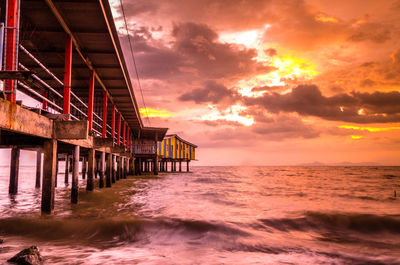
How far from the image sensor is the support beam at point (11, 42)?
199 inches

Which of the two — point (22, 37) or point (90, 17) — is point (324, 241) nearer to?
point (90, 17)

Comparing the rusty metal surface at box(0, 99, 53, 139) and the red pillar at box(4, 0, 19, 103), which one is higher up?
the red pillar at box(4, 0, 19, 103)

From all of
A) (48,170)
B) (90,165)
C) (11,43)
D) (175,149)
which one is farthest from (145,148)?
(11,43)

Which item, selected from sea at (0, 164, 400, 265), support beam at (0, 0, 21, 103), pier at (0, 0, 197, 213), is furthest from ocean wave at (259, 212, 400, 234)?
support beam at (0, 0, 21, 103)

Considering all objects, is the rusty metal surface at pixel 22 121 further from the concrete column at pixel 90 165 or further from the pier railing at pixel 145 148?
the pier railing at pixel 145 148

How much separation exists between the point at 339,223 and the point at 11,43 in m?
11.0

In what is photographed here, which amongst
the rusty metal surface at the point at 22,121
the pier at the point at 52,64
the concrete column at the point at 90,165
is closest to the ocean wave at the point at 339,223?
the pier at the point at 52,64

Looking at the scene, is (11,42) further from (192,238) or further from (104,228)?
(192,238)

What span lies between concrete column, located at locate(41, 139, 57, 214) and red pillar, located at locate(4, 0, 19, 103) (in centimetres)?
225

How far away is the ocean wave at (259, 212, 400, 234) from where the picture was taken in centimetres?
954

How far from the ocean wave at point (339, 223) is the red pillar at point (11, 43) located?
7841mm

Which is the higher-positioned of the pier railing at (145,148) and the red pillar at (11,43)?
the red pillar at (11,43)

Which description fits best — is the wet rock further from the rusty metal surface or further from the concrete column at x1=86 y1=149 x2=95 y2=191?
the concrete column at x1=86 y1=149 x2=95 y2=191

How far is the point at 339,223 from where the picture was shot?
10.5m
